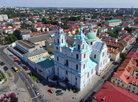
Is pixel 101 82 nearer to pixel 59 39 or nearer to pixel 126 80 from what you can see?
pixel 126 80

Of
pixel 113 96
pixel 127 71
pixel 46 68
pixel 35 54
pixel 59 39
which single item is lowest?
pixel 127 71

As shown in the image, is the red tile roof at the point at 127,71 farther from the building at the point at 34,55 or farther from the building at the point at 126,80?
the building at the point at 34,55

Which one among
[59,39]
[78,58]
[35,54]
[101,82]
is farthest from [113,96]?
[35,54]

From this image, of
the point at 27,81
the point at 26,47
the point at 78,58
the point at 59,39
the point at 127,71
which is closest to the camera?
the point at 78,58

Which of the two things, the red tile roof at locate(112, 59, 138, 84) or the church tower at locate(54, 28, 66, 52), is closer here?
the red tile roof at locate(112, 59, 138, 84)

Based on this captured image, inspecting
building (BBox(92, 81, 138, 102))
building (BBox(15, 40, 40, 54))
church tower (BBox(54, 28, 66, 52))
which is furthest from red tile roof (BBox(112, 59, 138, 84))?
building (BBox(15, 40, 40, 54))

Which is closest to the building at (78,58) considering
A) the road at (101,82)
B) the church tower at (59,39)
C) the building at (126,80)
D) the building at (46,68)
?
the church tower at (59,39)

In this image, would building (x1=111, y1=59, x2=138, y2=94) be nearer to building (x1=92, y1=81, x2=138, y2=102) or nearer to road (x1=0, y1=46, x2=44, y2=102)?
building (x1=92, y1=81, x2=138, y2=102)

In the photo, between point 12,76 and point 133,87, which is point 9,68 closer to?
point 12,76
